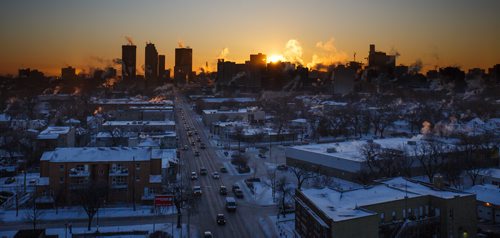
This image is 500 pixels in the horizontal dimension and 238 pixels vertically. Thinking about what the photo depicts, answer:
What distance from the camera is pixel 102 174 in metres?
10.1

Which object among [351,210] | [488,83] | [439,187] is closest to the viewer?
[351,210]

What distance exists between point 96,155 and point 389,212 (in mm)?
6440

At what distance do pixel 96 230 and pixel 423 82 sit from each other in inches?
2058

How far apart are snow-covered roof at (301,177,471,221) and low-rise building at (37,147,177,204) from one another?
389cm

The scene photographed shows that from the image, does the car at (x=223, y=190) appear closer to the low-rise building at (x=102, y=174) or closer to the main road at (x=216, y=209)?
the main road at (x=216, y=209)

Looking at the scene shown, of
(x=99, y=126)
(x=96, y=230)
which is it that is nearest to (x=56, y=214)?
(x=96, y=230)

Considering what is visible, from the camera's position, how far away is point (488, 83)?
160 ft

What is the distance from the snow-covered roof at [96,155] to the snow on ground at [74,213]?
112cm

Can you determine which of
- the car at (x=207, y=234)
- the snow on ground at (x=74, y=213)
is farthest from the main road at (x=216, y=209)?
the snow on ground at (x=74, y=213)

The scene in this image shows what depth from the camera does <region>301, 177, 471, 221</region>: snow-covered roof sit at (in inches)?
272

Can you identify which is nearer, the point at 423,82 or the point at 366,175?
the point at 366,175

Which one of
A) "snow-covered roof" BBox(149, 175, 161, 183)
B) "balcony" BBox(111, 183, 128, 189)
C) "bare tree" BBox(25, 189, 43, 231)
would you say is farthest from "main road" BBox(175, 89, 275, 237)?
"bare tree" BBox(25, 189, 43, 231)

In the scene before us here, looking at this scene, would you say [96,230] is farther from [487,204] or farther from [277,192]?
[487,204]

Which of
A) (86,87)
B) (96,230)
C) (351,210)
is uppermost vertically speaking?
(86,87)
